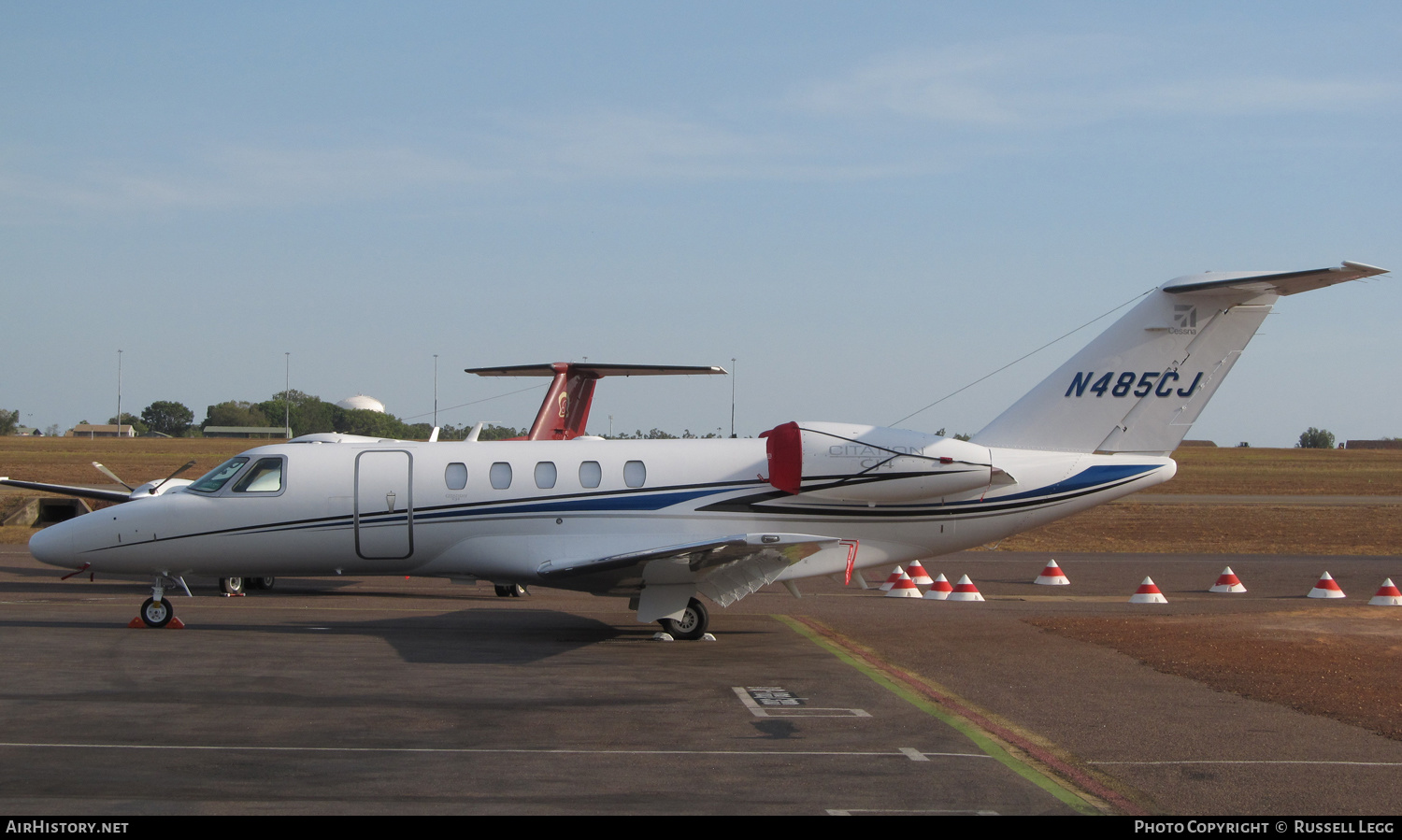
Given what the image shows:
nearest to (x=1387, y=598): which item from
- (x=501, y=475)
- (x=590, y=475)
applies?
(x=590, y=475)

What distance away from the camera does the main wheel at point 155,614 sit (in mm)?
14781

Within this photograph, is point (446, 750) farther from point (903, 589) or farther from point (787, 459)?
point (903, 589)

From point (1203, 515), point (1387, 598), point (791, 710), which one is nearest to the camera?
point (791, 710)

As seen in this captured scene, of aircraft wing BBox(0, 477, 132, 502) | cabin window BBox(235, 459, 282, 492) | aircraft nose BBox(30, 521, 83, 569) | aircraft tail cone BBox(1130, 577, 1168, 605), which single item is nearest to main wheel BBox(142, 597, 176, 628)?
aircraft nose BBox(30, 521, 83, 569)

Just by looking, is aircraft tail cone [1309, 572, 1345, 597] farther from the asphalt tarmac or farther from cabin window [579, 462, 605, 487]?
cabin window [579, 462, 605, 487]

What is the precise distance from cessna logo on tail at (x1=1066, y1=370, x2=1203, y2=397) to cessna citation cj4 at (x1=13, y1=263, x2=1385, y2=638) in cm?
3

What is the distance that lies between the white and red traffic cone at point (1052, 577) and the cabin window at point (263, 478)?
45.9 ft

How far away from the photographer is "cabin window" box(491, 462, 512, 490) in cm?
1468

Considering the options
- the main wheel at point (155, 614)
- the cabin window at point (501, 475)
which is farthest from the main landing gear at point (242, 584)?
the cabin window at point (501, 475)

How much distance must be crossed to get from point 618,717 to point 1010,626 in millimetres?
7814

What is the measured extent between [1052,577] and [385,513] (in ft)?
42.2

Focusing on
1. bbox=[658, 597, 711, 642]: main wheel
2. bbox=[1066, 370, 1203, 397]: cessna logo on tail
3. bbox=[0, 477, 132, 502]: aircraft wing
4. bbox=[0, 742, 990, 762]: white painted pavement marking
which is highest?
bbox=[1066, 370, 1203, 397]: cessna logo on tail

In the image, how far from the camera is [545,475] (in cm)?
1467

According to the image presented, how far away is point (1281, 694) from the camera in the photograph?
10.9m
